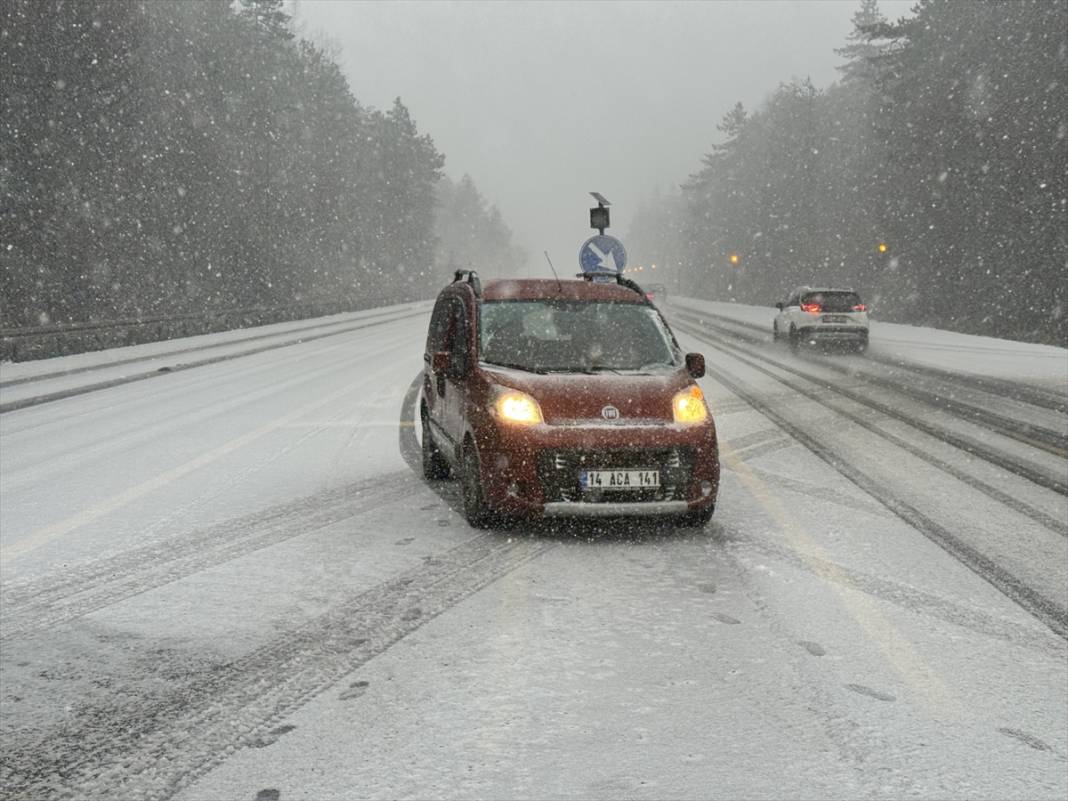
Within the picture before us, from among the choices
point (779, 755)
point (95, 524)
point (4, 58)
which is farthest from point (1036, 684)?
point (4, 58)

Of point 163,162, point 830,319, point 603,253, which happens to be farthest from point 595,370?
point 163,162

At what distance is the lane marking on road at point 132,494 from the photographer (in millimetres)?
6527

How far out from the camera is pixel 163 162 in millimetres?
41219

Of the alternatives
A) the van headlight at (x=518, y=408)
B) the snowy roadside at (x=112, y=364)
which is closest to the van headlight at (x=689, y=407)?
the van headlight at (x=518, y=408)

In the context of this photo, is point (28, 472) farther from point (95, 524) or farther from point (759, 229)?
point (759, 229)

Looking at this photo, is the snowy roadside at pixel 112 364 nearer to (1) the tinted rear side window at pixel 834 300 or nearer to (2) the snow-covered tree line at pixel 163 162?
(2) the snow-covered tree line at pixel 163 162

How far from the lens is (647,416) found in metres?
6.77

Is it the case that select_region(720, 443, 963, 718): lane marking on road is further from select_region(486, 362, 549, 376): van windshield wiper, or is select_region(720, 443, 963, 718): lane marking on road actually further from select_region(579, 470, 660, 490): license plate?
select_region(486, 362, 549, 376): van windshield wiper

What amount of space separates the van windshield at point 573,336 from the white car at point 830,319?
673 inches

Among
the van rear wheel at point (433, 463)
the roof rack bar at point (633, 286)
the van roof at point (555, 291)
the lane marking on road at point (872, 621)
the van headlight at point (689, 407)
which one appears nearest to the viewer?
the lane marking on road at point (872, 621)

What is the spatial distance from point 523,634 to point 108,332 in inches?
968

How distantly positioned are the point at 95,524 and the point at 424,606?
10.3ft

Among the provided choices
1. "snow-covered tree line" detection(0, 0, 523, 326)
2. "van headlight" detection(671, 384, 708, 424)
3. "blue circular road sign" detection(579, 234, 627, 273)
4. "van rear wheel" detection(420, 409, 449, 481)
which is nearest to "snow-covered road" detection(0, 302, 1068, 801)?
"van rear wheel" detection(420, 409, 449, 481)

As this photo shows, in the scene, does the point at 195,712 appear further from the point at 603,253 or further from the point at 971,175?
the point at 971,175
